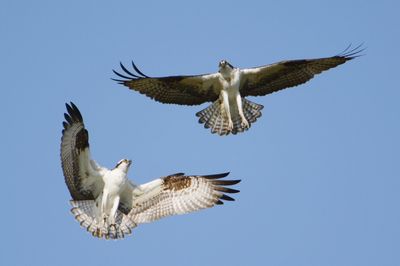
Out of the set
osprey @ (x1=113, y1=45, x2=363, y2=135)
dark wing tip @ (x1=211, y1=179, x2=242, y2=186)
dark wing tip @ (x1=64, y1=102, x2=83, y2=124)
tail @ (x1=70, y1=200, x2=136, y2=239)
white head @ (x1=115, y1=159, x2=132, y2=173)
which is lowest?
tail @ (x1=70, y1=200, x2=136, y2=239)

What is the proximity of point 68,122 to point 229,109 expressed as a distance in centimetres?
387

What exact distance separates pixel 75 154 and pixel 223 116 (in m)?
3.85

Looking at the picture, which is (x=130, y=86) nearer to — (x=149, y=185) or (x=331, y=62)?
(x=149, y=185)

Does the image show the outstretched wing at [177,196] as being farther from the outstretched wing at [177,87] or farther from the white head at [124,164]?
the outstretched wing at [177,87]

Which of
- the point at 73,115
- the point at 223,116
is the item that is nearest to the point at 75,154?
the point at 73,115

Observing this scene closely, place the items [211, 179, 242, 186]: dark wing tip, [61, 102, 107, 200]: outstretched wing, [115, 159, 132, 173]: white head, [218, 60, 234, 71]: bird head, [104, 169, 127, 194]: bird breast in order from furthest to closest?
[218, 60, 234, 71]: bird head
[211, 179, 242, 186]: dark wing tip
[115, 159, 132, 173]: white head
[104, 169, 127, 194]: bird breast
[61, 102, 107, 200]: outstretched wing

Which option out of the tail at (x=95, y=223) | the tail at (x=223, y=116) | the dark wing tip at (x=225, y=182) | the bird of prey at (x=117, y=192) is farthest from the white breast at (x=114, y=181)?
the tail at (x=223, y=116)

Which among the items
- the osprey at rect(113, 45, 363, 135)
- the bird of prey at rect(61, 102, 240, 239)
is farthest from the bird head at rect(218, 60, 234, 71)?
the bird of prey at rect(61, 102, 240, 239)

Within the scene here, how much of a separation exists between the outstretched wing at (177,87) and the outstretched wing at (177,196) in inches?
98.9

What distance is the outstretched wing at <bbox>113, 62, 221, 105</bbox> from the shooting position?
1653 cm

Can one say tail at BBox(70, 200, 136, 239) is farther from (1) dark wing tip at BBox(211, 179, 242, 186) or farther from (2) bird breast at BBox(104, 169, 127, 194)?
(1) dark wing tip at BBox(211, 179, 242, 186)

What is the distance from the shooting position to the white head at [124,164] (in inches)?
562

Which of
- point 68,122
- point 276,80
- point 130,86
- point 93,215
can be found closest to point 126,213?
point 93,215

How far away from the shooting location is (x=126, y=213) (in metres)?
14.4
